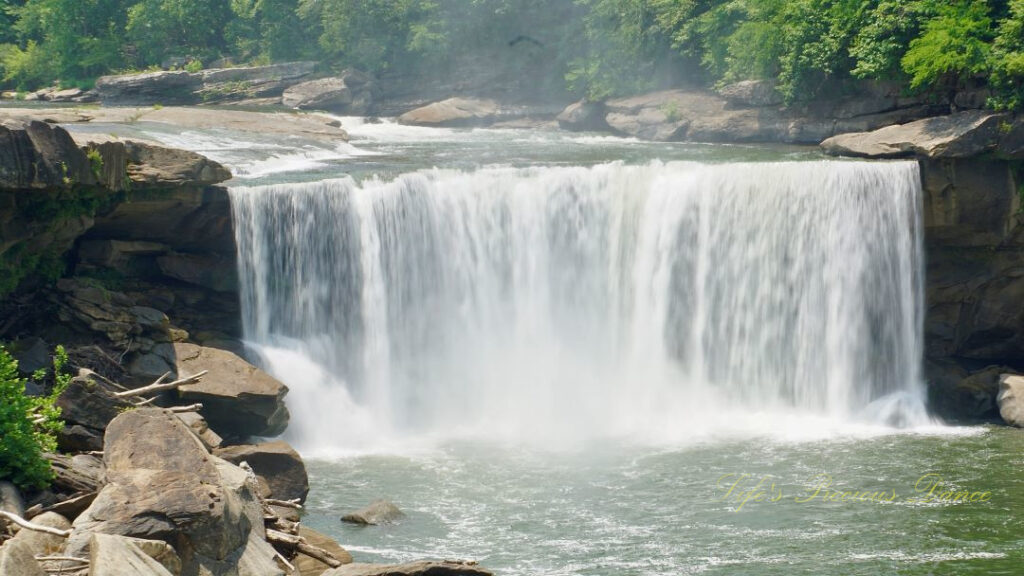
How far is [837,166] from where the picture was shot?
24344mm

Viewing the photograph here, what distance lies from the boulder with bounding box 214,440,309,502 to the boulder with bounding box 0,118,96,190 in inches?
178

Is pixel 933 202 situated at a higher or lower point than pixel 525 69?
lower

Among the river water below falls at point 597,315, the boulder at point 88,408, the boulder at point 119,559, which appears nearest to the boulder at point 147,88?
the river water below falls at point 597,315

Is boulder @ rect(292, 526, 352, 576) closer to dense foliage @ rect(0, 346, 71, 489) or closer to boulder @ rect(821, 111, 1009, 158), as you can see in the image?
dense foliage @ rect(0, 346, 71, 489)

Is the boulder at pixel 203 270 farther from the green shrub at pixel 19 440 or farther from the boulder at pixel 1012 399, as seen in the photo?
the boulder at pixel 1012 399

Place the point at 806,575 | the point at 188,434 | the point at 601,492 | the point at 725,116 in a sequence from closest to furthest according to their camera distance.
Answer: the point at 188,434
the point at 806,575
the point at 601,492
the point at 725,116

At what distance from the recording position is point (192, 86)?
45.3 metres

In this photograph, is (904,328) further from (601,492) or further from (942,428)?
(601,492)

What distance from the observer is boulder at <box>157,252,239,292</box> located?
22.3 meters

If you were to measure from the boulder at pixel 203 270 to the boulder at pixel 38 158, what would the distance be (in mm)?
4008

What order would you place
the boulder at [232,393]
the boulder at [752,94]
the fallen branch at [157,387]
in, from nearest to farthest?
1. the fallen branch at [157,387]
2. the boulder at [232,393]
3. the boulder at [752,94]

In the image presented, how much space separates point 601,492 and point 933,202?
1008 cm

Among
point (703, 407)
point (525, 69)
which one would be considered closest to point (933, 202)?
point (703, 407)

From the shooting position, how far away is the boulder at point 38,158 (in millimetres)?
16797
